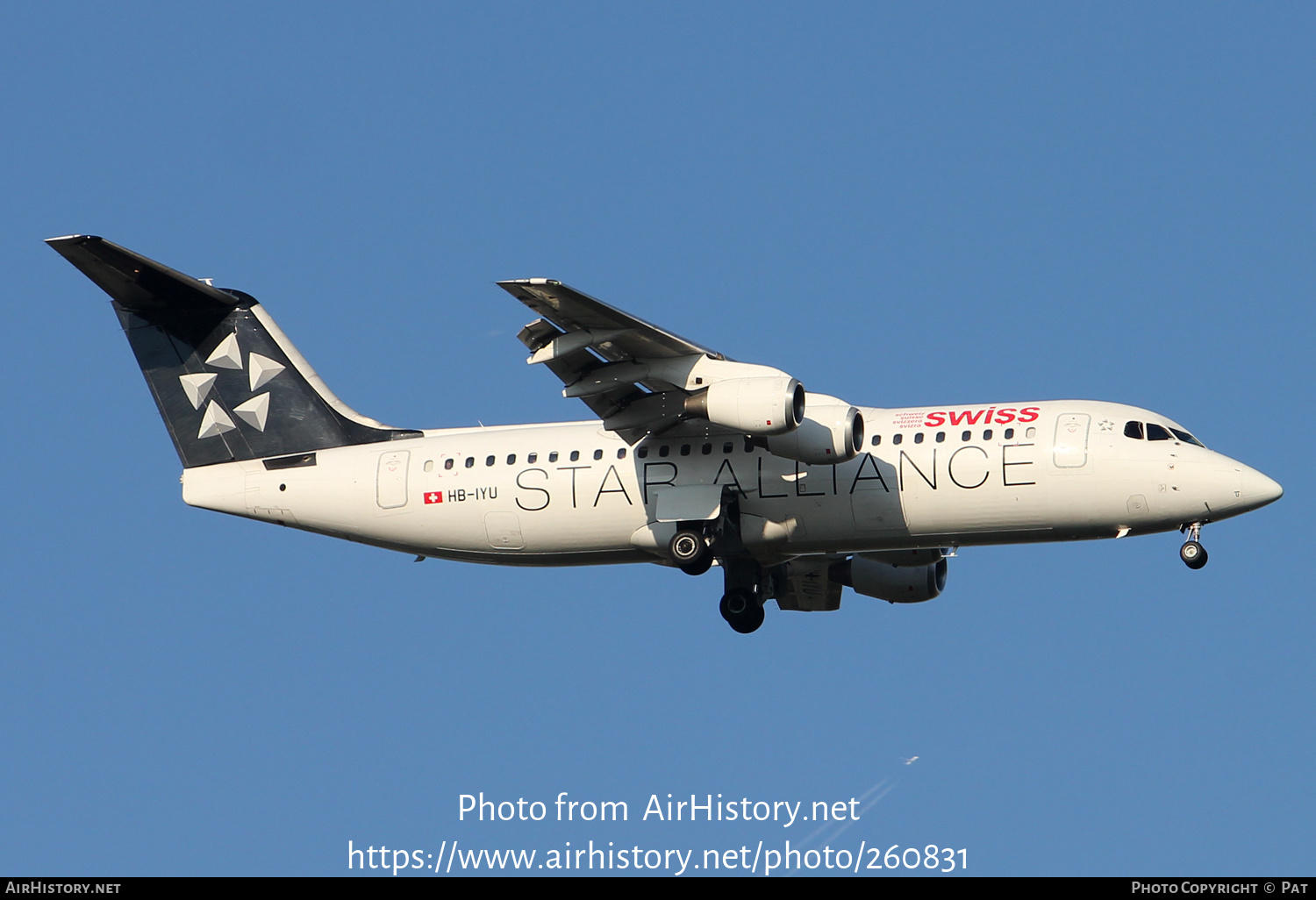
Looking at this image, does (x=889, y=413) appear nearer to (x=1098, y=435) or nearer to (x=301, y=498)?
(x=1098, y=435)

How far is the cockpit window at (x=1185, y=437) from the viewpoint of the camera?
21.4 metres

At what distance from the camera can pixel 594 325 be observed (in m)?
20.8

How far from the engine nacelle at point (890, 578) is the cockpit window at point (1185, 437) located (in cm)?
401

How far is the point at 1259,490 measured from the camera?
2070 centimetres

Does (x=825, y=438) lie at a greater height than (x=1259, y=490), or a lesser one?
greater

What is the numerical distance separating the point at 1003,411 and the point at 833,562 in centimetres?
393

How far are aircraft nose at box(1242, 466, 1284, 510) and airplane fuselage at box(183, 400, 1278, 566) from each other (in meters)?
0.02

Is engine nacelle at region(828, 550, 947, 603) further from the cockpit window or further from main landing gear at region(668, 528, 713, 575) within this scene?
the cockpit window

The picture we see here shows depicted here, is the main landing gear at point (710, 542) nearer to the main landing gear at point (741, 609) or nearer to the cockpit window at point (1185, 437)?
the main landing gear at point (741, 609)

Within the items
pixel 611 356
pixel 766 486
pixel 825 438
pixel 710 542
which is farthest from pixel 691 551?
pixel 611 356

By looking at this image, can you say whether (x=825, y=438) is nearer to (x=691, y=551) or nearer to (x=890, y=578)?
(x=691, y=551)

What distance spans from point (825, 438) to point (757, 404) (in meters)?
1.03

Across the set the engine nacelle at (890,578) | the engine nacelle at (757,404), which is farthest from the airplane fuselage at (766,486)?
the engine nacelle at (890,578)
